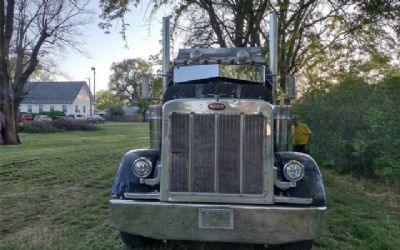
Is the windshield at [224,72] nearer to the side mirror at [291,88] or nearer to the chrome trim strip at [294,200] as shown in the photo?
the side mirror at [291,88]

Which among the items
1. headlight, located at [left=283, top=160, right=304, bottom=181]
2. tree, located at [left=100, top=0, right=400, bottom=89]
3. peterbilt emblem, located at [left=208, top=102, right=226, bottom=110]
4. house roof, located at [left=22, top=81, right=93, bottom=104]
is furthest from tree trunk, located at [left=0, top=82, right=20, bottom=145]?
house roof, located at [left=22, top=81, right=93, bottom=104]

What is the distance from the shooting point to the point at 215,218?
168 inches

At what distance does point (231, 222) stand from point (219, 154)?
689 mm

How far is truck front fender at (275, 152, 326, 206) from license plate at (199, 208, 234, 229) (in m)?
0.71

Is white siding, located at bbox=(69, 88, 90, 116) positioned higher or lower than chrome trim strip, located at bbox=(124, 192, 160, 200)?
higher

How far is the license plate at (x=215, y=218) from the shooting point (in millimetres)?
4246

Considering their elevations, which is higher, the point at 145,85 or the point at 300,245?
the point at 145,85

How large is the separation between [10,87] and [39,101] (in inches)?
2147

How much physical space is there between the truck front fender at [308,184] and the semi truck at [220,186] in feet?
0.03

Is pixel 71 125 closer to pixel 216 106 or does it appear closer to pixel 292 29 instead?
pixel 292 29

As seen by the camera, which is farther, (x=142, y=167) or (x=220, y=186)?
(x=142, y=167)

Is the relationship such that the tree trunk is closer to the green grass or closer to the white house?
the green grass

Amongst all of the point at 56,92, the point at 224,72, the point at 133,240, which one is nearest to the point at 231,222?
the point at 133,240

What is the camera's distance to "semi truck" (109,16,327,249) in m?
4.24
